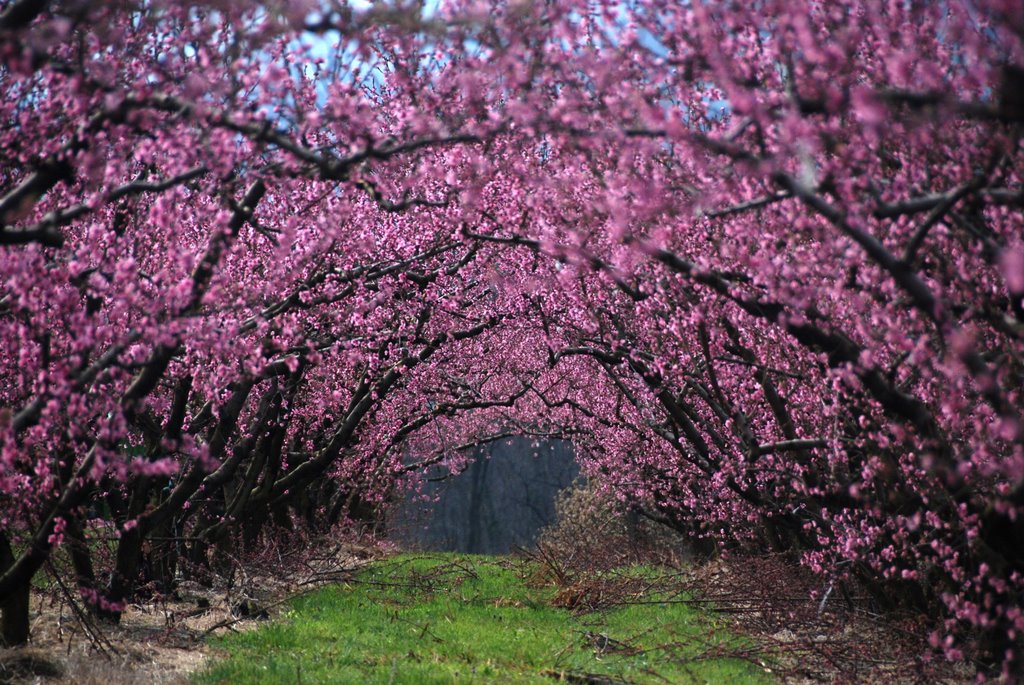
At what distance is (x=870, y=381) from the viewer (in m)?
5.34

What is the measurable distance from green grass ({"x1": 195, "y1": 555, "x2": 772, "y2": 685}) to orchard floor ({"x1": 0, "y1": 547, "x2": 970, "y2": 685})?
3cm

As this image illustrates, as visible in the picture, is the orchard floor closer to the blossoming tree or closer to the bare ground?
the bare ground

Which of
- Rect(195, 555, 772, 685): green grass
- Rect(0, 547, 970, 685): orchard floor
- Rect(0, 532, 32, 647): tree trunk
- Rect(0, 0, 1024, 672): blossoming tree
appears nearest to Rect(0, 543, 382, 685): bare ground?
Rect(0, 547, 970, 685): orchard floor

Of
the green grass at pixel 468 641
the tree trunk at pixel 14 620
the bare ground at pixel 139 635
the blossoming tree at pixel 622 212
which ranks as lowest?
the green grass at pixel 468 641

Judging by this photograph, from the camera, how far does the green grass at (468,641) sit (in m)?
8.04

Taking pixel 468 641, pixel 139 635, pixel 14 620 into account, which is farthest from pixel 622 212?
pixel 139 635

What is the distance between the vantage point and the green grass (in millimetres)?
8039

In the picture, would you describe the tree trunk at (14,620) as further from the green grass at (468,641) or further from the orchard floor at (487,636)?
the green grass at (468,641)

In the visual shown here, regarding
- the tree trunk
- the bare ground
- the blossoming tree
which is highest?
the blossoming tree

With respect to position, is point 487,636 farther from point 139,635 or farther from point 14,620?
point 14,620

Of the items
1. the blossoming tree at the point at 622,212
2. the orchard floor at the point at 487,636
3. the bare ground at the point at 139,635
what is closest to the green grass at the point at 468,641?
the orchard floor at the point at 487,636

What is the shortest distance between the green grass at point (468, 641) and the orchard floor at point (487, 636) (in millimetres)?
31

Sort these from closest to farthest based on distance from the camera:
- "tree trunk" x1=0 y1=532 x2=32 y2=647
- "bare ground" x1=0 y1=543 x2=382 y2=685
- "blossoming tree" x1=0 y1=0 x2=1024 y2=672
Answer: "blossoming tree" x1=0 y1=0 x2=1024 y2=672, "bare ground" x1=0 y1=543 x2=382 y2=685, "tree trunk" x1=0 y1=532 x2=32 y2=647

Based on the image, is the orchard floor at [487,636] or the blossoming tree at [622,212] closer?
the blossoming tree at [622,212]
